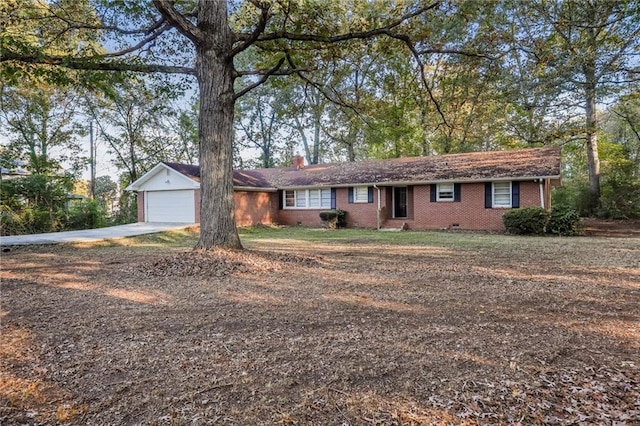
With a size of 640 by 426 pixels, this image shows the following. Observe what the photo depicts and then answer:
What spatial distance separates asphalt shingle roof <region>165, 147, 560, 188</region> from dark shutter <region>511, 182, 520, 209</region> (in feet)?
1.80

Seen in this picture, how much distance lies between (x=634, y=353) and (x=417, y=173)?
15.8 meters

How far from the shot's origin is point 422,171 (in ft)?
61.6

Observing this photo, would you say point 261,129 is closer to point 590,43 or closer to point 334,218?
point 334,218

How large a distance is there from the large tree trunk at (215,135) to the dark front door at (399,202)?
44.3ft

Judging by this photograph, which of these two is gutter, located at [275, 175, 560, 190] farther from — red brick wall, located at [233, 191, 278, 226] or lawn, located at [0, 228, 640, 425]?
lawn, located at [0, 228, 640, 425]

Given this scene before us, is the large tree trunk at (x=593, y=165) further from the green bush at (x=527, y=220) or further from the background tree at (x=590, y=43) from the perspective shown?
the green bush at (x=527, y=220)

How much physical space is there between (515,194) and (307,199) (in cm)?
1073

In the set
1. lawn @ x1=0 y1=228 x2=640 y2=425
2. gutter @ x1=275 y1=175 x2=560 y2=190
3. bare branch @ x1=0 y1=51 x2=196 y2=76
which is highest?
bare branch @ x1=0 y1=51 x2=196 y2=76

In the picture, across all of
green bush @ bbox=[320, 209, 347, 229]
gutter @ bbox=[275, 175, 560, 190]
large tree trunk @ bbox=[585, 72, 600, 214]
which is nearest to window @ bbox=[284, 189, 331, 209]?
gutter @ bbox=[275, 175, 560, 190]

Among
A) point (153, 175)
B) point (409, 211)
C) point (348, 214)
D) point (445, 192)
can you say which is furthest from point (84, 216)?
point (445, 192)

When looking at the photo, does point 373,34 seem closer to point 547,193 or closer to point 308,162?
point 547,193

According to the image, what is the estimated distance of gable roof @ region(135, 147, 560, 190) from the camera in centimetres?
1620

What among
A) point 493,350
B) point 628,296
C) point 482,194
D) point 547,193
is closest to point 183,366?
point 493,350

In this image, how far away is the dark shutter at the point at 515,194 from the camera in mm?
16078
